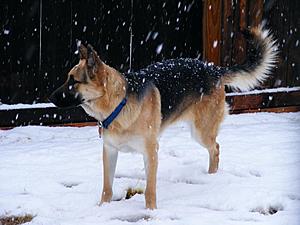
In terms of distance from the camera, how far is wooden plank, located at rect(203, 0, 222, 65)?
8680mm

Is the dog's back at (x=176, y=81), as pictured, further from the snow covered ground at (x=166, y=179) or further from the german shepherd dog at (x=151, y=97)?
the snow covered ground at (x=166, y=179)

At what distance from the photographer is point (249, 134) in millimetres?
7852

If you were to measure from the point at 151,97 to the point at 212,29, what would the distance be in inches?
144

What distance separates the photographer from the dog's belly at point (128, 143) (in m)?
5.12

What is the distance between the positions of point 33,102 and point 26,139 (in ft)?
3.03

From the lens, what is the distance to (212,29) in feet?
28.6

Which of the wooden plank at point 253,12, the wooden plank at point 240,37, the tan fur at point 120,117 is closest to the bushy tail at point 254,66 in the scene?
the tan fur at point 120,117

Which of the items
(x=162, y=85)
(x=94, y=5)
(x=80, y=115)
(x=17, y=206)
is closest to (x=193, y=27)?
(x=94, y=5)

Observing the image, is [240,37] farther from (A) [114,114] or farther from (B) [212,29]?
(A) [114,114]

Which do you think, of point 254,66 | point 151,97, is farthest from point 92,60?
point 254,66

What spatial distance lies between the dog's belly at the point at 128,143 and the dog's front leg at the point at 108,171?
196mm

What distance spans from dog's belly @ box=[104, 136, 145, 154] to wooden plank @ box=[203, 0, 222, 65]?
3.83m

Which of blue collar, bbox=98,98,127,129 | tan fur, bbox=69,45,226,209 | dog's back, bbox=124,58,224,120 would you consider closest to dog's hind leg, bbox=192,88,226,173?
dog's back, bbox=124,58,224,120

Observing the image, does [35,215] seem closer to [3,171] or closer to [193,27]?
[3,171]
